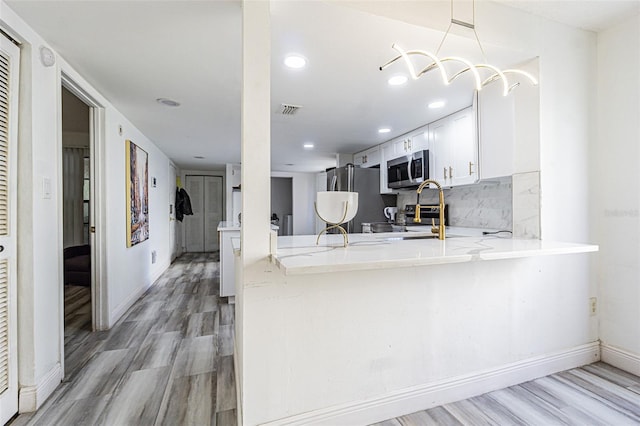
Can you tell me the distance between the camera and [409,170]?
3.63 m

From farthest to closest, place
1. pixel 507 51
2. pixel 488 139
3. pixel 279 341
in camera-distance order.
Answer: pixel 488 139, pixel 507 51, pixel 279 341

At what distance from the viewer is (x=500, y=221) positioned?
302 centimetres

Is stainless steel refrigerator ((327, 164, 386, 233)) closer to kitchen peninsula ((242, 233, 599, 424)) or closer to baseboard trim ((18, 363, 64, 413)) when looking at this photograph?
kitchen peninsula ((242, 233, 599, 424))

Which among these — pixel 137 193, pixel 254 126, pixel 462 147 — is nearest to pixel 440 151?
pixel 462 147

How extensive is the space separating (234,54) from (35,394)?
7.34ft

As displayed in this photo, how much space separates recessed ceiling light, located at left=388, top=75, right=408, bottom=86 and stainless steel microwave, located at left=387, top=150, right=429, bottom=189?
4.12 feet

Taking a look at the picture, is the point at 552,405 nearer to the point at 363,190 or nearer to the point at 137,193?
the point at 363,190

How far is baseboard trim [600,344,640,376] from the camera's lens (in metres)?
1.97

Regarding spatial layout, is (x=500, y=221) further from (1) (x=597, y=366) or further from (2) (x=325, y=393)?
(2) (x=325, y=393)

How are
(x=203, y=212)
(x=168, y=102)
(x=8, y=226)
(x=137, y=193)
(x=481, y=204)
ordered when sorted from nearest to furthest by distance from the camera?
(x=8, y=226) < (x=168, y=102) < (x=481, y=204) < (x=137, y=193) < (x=203, y=212)

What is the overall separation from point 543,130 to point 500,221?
124 cm

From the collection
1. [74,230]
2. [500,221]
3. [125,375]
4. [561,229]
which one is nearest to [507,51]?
[561,229]

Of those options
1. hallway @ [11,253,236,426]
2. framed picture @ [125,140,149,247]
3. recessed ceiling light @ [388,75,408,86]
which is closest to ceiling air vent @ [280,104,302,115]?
recessed ceiling light @ [388,75,408,86]

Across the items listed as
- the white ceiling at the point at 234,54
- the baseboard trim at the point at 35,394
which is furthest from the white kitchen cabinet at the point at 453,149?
the baseboard trim at the point at 35,394
